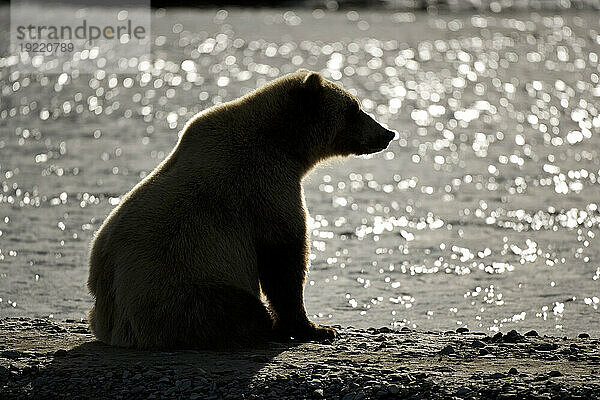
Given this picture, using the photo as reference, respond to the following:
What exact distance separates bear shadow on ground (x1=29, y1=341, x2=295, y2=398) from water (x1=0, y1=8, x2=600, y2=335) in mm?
2603

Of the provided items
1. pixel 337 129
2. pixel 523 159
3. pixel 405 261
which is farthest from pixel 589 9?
pixel 337 129

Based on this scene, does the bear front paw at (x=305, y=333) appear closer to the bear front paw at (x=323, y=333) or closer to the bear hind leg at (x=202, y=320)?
the bear front paw at (x=323, y=333)

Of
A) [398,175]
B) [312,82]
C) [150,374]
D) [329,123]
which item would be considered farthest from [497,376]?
[398,175]

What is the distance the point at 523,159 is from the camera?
741 inches

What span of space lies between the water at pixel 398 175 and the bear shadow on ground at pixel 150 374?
2603 millimetres

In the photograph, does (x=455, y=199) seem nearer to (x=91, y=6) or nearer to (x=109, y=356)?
(x=109, y=356)

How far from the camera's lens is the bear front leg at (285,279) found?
778cm

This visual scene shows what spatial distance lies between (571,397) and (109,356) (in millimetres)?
3026

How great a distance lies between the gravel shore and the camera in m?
6.88

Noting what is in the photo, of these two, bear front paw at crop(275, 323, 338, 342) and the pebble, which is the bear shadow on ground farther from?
the pebble

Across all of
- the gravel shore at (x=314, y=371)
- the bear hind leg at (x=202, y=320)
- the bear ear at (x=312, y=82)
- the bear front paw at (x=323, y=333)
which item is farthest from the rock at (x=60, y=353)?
the bear ear at (x=312, y=82)

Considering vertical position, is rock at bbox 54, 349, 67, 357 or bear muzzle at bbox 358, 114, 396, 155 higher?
bear muzzle at bbox 358, 114, 396, 155

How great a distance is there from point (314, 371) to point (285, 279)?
0.83m

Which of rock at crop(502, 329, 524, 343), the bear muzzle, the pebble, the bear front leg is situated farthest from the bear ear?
the pebble
